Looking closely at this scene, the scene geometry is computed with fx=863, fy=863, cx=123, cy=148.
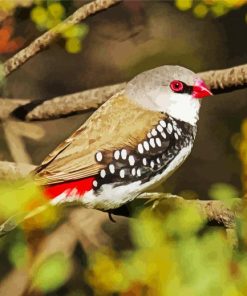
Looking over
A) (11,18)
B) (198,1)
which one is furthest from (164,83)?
(11,18)

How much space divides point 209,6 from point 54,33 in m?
0.21

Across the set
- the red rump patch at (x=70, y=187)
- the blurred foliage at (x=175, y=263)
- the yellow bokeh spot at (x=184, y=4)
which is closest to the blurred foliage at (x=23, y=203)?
the red rump patch at (x=70, y=187)

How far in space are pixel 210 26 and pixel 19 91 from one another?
0.28m

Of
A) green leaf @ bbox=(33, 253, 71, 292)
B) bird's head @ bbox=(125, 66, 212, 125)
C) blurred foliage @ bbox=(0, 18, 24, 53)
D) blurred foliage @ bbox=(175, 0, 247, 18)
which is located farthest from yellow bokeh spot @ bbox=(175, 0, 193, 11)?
green leaf @ bbox=(33, 253, 71, 292)

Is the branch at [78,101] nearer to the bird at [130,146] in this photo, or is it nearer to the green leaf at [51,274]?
the bird at [130,146]

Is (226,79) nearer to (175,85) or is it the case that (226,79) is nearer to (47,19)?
(175,85)

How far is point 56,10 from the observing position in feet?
3.77

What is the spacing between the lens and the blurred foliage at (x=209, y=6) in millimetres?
1124

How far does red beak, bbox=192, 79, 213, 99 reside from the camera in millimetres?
1067

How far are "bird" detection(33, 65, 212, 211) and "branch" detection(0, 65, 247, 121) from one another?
0.21 ft

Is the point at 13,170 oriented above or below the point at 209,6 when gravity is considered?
below

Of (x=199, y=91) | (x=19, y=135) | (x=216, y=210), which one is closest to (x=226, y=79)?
(x=199, y=91)

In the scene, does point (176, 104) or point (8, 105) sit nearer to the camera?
point (176, 104)

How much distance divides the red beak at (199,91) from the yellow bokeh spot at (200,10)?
0.41 feet
